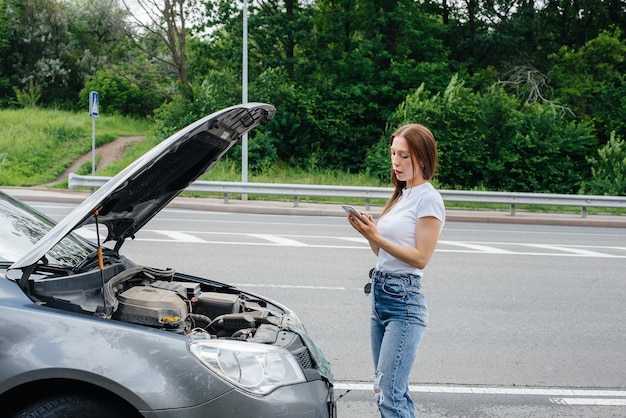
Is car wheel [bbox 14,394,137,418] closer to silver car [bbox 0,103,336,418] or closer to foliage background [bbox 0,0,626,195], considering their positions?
silver car [bbox 0,103,336,418]

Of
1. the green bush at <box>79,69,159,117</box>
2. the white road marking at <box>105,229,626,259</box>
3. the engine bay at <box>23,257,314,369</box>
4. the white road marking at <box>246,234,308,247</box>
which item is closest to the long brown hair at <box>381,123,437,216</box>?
the engine bay at <box>23,257,314,369</box>

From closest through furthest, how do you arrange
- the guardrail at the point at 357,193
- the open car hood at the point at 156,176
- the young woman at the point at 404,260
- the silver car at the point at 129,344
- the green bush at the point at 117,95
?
the silver car at the point at 129,344
the open car hood at the point at 156,176
the young woman at the point at 404,260
the guardrail at the point at 357,193
the green bush at the point at 117,95

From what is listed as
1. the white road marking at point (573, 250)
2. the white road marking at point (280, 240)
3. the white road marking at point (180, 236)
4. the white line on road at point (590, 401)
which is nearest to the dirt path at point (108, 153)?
the white road marking at point (180, 236)

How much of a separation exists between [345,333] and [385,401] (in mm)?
2804

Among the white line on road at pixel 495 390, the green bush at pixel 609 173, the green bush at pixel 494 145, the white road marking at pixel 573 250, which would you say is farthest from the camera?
the green bush at pixel 494 145

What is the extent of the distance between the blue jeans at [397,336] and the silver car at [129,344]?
0.31 meters

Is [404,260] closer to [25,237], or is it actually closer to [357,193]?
[25,237]

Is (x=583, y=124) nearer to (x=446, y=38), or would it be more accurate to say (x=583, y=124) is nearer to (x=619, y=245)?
(x=446, y=38)

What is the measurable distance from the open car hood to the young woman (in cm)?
80

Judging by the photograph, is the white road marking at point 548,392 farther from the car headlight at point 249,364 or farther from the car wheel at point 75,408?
the car wheel at point 75,408

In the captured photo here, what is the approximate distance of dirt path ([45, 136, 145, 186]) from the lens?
24.0 meters

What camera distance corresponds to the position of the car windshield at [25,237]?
3132 millimetres

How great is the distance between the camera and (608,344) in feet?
19.9

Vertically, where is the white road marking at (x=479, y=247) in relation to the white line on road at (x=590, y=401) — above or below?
below
